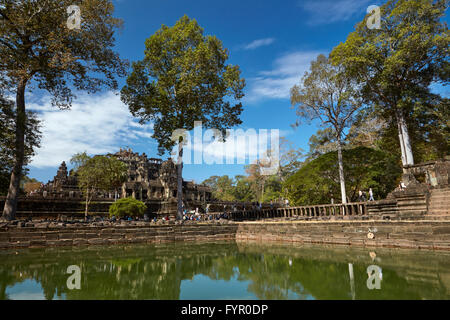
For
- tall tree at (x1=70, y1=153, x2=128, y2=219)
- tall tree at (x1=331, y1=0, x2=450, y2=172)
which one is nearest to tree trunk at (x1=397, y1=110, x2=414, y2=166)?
tall tree at (x1=331, y1=0, x2=450, y2=172)

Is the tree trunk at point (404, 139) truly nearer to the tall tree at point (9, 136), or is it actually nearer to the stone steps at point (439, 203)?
the stone steps at point (439, 203)

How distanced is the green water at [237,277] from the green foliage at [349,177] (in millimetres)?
11935

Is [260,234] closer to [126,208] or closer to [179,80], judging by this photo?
[179,80]

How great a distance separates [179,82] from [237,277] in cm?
1569

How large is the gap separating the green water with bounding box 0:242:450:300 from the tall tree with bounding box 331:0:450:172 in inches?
487

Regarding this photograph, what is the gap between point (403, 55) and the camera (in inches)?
600

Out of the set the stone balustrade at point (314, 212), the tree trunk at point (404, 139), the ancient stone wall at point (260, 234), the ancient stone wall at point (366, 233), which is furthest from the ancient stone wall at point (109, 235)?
the tree trunk at point (404, 139)

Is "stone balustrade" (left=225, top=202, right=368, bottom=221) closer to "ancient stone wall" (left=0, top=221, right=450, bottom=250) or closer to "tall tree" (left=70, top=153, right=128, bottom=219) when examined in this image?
"ancient stone wall" (left=0, top=221, right=450, bottom=250)

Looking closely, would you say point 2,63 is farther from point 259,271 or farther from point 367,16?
point 367,16

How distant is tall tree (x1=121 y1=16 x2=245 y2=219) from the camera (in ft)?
57.4

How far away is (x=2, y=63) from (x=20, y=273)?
10499 millimetres

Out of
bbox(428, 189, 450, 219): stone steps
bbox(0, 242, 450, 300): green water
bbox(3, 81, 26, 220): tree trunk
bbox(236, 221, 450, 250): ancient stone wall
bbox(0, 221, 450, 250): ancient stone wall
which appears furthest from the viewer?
bbox(3, 81, 26, 220): tree trunk

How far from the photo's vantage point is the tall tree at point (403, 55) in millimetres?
15102
